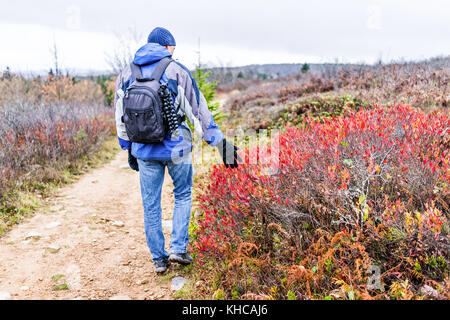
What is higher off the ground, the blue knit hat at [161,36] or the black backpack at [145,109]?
the blue knit hat at [161,36]

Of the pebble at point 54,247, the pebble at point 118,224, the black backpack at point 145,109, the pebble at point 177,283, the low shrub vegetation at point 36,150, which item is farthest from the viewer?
the low shrub vegetation at point 36,150

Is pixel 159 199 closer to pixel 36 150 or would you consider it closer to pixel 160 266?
pixel 160 266

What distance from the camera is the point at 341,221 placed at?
2.90 metres

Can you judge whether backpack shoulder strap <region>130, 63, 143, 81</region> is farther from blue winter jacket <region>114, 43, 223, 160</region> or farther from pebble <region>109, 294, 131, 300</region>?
pebble <region>109, 294, 131, 300</region>

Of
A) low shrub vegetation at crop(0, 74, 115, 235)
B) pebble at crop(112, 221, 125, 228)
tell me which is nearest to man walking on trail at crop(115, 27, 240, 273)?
pebble at crop(112, 221, 125, 228)

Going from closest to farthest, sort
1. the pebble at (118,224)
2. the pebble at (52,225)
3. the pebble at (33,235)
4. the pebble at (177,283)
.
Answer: the pebble at (177,283), the pebble at (33,235), the pebble at (52,225), the pebble at (118,224)

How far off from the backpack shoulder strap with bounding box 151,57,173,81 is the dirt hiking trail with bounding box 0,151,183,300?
208 cm

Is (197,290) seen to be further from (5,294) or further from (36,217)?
(36,217)

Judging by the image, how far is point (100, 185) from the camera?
21.9 ft

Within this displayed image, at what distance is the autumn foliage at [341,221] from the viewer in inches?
99.1

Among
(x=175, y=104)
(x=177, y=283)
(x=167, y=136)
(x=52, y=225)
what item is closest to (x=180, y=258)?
(x=177, y=283)

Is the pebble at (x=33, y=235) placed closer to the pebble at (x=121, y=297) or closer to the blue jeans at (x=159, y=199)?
the pebble at (x=121, y=297)

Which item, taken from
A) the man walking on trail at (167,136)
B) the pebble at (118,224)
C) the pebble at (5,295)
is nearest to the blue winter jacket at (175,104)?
the man walking on trail at (167,136)

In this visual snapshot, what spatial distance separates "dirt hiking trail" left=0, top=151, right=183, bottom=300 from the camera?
3.24 meters
